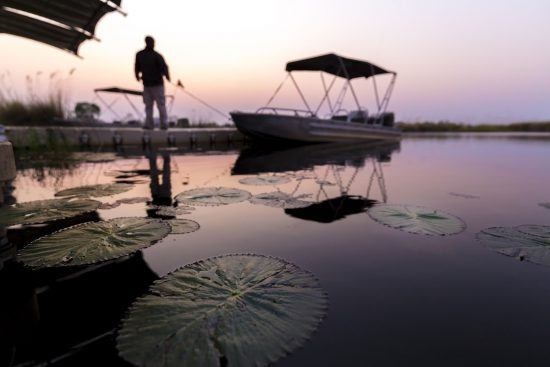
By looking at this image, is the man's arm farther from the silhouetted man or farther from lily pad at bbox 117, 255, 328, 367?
lily pad at bbox 117, 255, 328, 367

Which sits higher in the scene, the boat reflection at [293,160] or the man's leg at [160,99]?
the man's leg at [160,99]

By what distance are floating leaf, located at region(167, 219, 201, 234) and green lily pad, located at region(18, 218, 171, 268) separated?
8 centimetres

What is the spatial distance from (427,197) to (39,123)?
528 inches

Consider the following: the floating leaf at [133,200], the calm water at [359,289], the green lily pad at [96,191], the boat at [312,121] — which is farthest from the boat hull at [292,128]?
the calm water at [359,289]

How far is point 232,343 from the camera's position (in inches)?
37.2

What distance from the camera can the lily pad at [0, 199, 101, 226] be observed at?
87.9 inches

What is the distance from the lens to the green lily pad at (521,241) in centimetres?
170

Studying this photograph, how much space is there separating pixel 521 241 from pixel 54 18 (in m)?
6.03

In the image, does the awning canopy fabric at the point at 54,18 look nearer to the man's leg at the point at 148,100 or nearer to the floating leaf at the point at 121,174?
the floating leaf at the point at 121,174

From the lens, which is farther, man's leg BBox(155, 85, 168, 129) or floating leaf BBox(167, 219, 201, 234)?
man's leg BBox(155, 85, 168, 129)

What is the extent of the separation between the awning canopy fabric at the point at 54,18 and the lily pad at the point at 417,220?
4.31 metres

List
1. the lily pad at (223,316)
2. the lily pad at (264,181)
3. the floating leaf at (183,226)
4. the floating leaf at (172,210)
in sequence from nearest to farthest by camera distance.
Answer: the lily pad at (223,316) < the floating leaf at (183,226) < the floating leaf at (172,210) < the lily pad at (264,181)

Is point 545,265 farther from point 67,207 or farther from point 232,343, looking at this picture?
point 67,207

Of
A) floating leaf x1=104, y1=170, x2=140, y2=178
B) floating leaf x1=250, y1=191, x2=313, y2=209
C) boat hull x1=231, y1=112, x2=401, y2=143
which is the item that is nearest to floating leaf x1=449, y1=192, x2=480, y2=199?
floating leaf x1=250, y1=191, x2=313, y2=209
